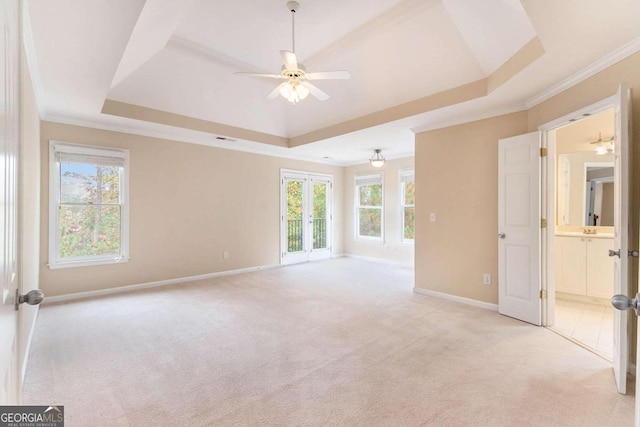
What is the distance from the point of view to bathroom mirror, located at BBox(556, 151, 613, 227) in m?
4.16

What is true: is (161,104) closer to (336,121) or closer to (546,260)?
(336,121)

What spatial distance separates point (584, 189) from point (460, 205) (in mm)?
1910

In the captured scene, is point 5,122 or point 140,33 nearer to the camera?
point 5,122

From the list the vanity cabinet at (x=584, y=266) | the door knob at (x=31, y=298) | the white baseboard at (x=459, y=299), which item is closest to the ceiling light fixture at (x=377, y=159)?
the white baseboard at (x=459, y=299)

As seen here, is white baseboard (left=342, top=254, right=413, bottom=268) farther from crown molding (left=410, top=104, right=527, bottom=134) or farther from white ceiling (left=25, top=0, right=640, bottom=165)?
crown molding (left=410, top=104, right=527, bottom=134)

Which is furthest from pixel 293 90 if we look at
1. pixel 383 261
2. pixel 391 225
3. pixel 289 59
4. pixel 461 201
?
pixel 383 261

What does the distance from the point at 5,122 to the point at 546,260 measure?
4.20m

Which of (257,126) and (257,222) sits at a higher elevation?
(257,126)

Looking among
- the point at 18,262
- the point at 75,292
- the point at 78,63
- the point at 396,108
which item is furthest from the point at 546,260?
the point at 75,292

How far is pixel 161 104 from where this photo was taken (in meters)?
4.23

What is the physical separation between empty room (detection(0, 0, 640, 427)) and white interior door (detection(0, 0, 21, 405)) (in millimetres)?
20

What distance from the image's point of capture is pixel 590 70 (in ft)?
8.48

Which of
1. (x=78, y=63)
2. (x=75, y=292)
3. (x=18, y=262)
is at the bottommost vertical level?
(x=75, y=292)

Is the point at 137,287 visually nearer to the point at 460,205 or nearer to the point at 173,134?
the point at 173,134
